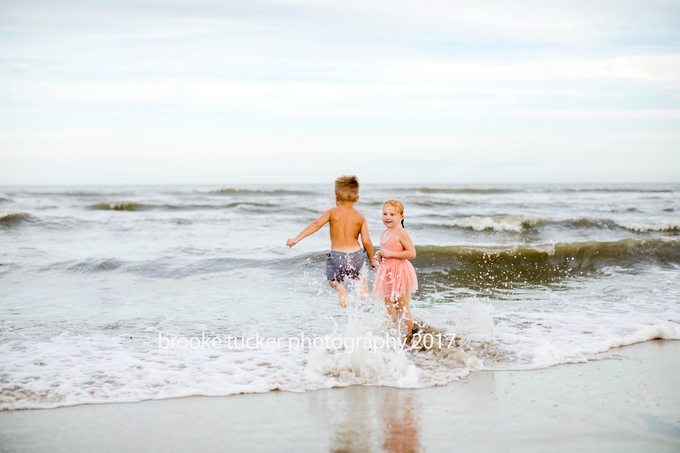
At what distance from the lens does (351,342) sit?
Result: 534 cm

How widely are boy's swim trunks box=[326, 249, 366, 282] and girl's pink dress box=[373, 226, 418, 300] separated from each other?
0.80ft

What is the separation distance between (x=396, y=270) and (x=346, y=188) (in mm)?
967

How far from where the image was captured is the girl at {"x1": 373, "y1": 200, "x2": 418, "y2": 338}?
598 cm

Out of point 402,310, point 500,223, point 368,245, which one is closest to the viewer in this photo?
point 368,245

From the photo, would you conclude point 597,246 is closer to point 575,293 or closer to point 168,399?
point 575,293

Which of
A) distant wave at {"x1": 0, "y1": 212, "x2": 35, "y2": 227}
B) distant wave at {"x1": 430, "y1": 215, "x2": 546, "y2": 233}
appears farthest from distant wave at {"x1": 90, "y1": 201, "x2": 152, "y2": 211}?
distant wave at {"x1": 430, "y1": 215, "x2": 546, "y2": 233}

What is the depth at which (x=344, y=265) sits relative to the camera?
602 centimetres

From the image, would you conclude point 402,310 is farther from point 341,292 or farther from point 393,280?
point 341,292

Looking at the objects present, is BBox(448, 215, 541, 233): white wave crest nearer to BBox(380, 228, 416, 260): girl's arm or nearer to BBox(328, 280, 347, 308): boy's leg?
BBox(380, 228, 416, 260): girl's arm

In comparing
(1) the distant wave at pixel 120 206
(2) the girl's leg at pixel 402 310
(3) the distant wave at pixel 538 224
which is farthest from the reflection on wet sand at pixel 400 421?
(1) the distant wave at pixel 120 206

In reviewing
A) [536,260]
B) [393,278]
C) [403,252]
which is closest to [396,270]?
[393,278]

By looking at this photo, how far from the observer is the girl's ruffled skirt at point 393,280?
6.11 m

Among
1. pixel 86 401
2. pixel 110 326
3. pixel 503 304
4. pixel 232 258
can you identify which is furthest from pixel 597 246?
pixel 86 401

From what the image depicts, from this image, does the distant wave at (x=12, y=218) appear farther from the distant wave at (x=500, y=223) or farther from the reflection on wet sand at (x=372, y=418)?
the reflection on wet sand at (x=372, y=418)
